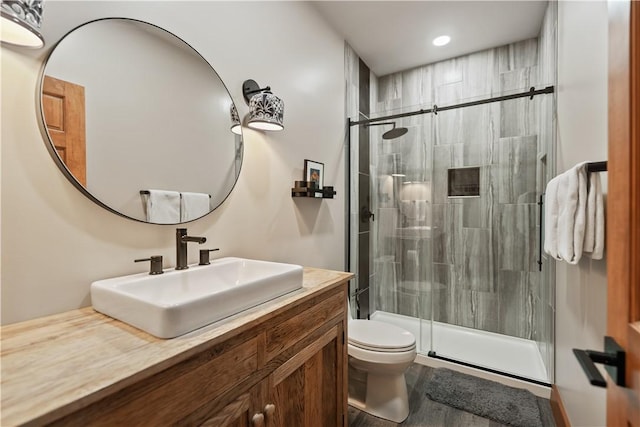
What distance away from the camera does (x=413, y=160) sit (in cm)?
269

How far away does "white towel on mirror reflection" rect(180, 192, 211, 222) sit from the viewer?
4.04 feet

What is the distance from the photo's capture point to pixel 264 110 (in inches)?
56.9

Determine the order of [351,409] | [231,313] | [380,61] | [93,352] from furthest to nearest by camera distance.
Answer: [380,61]
[351,409]
[231,313]
[93,352]

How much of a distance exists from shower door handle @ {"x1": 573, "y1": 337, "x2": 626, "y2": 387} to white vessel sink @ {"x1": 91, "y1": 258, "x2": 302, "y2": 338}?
83 centimetres

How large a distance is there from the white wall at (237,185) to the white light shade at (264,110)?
105 mm

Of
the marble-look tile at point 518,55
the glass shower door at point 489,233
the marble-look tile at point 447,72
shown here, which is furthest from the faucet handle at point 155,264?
the marble-look tile at point 518,55

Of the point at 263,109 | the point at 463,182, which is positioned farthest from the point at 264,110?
the point at 463,182

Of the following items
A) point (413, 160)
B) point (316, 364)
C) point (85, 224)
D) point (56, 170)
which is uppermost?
point (413, 160)

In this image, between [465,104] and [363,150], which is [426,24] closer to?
[465,104]

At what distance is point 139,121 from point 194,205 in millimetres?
390

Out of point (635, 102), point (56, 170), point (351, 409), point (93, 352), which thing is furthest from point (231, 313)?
point (351, 409)

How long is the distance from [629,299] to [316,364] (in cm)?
99

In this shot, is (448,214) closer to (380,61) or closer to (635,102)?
(380,61)

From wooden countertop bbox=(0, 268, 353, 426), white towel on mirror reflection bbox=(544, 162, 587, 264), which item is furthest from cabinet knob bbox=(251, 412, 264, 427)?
white towel on mirror reflection bbox=(544, 162, 587, 264)
